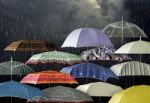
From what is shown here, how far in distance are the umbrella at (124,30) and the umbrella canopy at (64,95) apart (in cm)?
713

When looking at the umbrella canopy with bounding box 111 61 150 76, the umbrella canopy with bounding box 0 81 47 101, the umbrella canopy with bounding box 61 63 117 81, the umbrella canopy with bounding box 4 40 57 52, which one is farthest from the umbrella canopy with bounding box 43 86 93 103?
the umbrella canopy with bounding box 4 40 57 52

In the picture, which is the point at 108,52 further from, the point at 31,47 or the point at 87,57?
the point at 31,47

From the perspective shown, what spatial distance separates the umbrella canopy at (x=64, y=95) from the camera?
12.9 m

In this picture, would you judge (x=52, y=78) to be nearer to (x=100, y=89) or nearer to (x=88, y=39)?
(x=100, y=89)

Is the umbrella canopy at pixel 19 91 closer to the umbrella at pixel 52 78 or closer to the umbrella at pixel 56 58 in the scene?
the umbrella at pixel 52 78

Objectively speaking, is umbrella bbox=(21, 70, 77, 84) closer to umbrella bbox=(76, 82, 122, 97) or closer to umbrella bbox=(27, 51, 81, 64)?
umbrella bbox=(76, 82, 122, 97)

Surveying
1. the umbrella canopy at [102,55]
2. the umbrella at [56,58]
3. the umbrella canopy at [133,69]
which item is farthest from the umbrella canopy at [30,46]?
the umbrella canopy at [133,69]

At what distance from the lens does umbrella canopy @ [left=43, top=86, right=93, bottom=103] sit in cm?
1289

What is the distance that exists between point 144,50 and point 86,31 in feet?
7.75

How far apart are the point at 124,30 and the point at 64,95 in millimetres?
7680

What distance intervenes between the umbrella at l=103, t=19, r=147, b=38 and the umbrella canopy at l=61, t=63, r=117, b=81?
13.4 feet

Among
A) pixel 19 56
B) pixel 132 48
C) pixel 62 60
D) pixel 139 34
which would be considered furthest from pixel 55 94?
pixel 19 56

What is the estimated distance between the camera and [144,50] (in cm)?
1731

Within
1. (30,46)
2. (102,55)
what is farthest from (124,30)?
(30,46)
